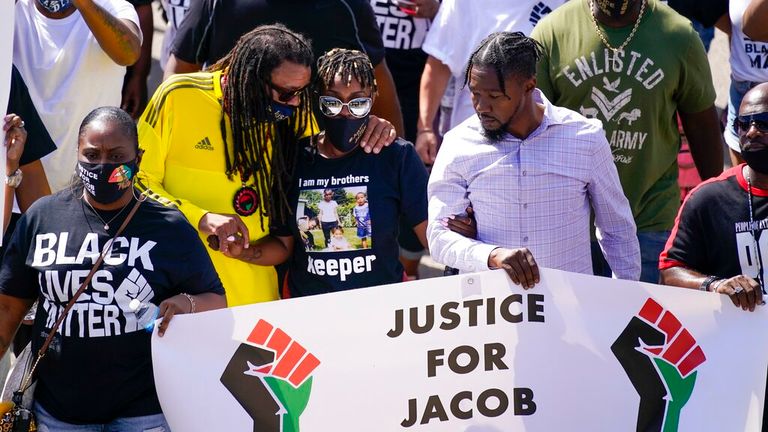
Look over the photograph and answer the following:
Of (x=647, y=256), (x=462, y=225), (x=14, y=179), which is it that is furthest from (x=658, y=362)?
(x=14, y=179)

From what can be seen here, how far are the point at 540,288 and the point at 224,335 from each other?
107 centimetres

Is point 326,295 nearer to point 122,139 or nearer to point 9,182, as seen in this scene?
point 122,139

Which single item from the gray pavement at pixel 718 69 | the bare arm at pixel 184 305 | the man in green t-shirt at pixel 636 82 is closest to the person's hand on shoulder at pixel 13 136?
the bare arm at pixel 184 305

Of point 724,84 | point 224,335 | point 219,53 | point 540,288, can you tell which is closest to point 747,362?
point 540,288

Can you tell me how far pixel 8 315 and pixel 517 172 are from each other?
1.79 meters

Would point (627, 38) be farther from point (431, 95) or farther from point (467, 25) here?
point (431, 95)

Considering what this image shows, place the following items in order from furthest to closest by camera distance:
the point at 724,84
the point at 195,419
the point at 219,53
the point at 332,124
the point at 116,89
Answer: the point at 724,84 → the point at 116,89 → the point at 219,53 → the point at 332,124 → the point at 195,419

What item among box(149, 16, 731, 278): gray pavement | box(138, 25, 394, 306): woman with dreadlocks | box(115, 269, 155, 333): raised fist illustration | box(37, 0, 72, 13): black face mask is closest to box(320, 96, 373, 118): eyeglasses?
box(138, 25, 394, 306): woman with dreadlocks

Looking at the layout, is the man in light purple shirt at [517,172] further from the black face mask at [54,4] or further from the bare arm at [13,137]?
the black face mask at [54,4]

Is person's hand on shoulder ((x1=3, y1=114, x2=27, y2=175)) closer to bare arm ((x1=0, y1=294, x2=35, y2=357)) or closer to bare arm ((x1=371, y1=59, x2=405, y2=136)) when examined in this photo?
bare arm ((x1=0, y1=294, x2=35, y2=357))

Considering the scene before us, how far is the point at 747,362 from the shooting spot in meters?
4.77

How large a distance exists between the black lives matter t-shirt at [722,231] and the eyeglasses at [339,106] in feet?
4.06

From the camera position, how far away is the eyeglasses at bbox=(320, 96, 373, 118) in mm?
5281

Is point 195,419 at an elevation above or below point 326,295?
below
